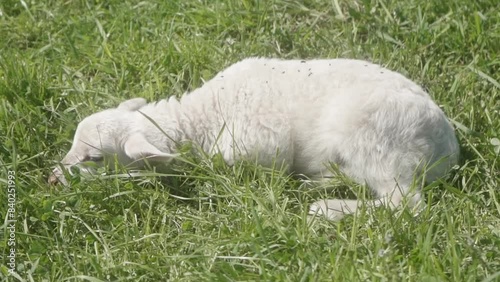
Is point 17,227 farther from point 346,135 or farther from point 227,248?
point 346,135

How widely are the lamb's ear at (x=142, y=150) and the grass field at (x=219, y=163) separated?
0.12 metres

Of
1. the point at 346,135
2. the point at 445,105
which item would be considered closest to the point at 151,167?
the point at 346,135

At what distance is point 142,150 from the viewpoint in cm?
464

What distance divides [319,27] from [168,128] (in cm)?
155

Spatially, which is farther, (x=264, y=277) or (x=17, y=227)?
(x=17, y=227)

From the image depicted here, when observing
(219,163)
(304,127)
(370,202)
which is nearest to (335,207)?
(370,202)

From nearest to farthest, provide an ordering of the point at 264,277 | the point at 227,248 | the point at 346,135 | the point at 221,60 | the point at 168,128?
1. the point at 264,277
2. the point at 227,248
3. the point at 346,135
4. the point at 168,128
5. the point at 221,60

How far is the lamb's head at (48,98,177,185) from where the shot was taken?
4.66 meters

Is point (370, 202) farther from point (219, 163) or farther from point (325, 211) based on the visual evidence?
point (219, 163)

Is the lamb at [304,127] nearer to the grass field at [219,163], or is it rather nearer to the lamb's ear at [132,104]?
the lamb's ear at [132,104]

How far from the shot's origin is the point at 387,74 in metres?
4.84

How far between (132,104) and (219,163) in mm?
721

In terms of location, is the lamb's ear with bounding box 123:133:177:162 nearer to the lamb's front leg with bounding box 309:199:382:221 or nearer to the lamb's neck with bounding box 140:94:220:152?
the lamb's neck with bounding box 140:94:220:152

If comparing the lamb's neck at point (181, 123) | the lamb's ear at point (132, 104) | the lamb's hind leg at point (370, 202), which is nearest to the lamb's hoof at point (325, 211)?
the lamb's hind leg at point (370, 202)
